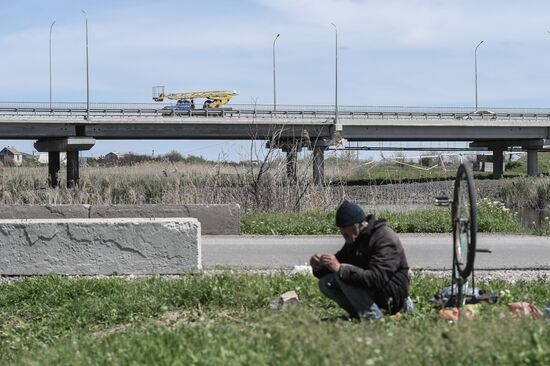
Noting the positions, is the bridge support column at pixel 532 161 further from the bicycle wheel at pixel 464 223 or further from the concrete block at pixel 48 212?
the bicycle wheel at pixel 464 223

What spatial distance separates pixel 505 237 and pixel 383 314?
330 inches

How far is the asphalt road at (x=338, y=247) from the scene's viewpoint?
448 inches

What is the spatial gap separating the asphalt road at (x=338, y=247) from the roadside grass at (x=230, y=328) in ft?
6.45

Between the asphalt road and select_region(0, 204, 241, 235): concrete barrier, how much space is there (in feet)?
1.09

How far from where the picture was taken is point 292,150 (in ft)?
65.8

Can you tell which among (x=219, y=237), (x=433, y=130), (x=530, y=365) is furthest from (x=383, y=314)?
(x=433, y=130)

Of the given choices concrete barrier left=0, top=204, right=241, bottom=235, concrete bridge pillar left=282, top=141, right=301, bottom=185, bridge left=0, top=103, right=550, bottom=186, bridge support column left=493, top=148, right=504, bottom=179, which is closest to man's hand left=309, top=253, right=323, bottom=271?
concrete barrier left=0, top=204, right=241, bottom=235

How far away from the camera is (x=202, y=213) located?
14.8 metres

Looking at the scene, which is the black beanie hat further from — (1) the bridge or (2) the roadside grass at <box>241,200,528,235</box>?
(1) the bridge

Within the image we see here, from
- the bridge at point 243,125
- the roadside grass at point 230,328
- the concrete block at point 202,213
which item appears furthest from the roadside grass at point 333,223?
the bridge at point 243,125

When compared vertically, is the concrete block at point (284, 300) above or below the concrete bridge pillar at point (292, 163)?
below

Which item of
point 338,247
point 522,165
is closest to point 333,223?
point 338,247

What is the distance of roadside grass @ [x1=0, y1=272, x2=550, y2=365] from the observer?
16.7 feet

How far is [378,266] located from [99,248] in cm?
465
